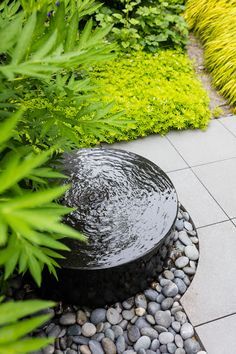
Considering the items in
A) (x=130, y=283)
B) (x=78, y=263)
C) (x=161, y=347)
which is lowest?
(x=161, y=347)

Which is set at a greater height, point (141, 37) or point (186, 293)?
point (141, 37)

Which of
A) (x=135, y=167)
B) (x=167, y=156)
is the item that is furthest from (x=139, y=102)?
(x=135, y=167)

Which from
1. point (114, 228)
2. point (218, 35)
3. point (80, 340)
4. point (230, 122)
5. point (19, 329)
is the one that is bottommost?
point (80, 340)

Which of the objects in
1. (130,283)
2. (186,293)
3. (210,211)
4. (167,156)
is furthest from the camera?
(167,156)

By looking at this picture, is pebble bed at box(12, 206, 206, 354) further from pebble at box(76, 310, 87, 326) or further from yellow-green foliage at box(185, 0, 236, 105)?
yellow-green foliage at box(185, 0, 236, 105)

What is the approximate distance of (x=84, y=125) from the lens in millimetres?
1609

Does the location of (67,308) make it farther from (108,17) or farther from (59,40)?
(108,17)

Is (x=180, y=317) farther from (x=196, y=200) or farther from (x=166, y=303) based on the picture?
(x=196, y=200)

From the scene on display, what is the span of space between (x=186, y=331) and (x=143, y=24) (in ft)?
12.3

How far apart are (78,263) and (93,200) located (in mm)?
472

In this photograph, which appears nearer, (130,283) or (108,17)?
(130,283)

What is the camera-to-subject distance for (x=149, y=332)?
2.08 meters

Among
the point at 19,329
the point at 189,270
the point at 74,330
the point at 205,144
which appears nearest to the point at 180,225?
the point at 189,270

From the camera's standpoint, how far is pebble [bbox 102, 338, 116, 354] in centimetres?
199
